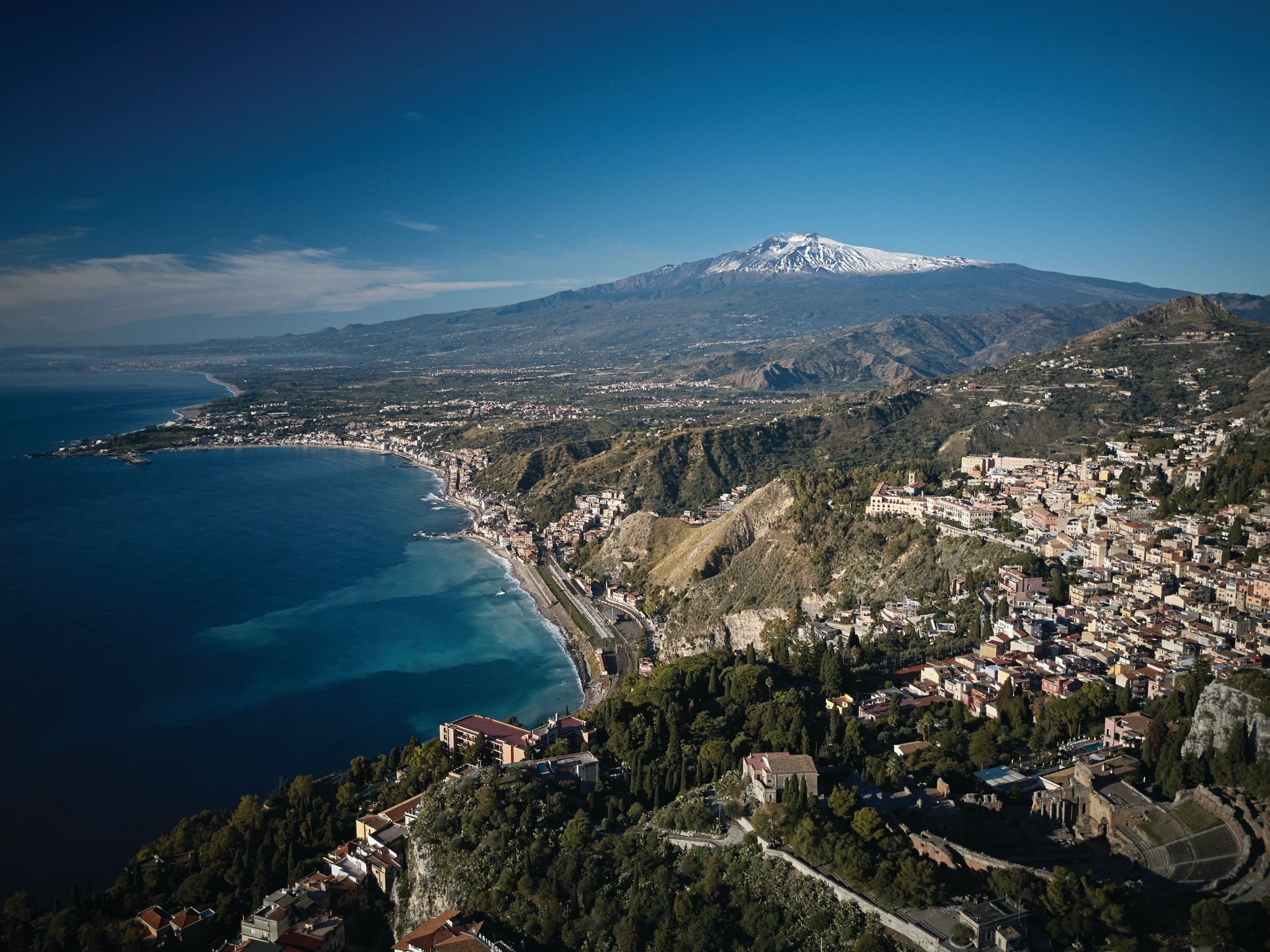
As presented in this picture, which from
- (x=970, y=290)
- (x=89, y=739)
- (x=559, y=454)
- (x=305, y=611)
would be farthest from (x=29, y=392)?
(x=970, y=290)

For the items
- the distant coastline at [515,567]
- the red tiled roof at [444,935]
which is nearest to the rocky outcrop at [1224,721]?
the red tiled roof at [444,935]

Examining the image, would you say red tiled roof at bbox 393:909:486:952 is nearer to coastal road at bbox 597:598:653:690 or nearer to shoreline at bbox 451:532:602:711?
shoreline at bbox 451:532:602:711

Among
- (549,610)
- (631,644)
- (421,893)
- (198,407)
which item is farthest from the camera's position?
(198,407)

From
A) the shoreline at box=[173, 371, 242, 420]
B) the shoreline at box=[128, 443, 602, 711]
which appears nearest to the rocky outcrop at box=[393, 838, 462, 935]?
the shoreline at box=[128, 443, 602, 711]

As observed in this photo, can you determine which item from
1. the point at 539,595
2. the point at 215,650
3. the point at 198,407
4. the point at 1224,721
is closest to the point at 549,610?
the point at 539,595

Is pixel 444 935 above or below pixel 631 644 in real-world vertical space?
above

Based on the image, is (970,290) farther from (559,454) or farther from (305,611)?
(305,611)

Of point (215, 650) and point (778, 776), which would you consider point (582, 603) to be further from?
point (778, 776)
